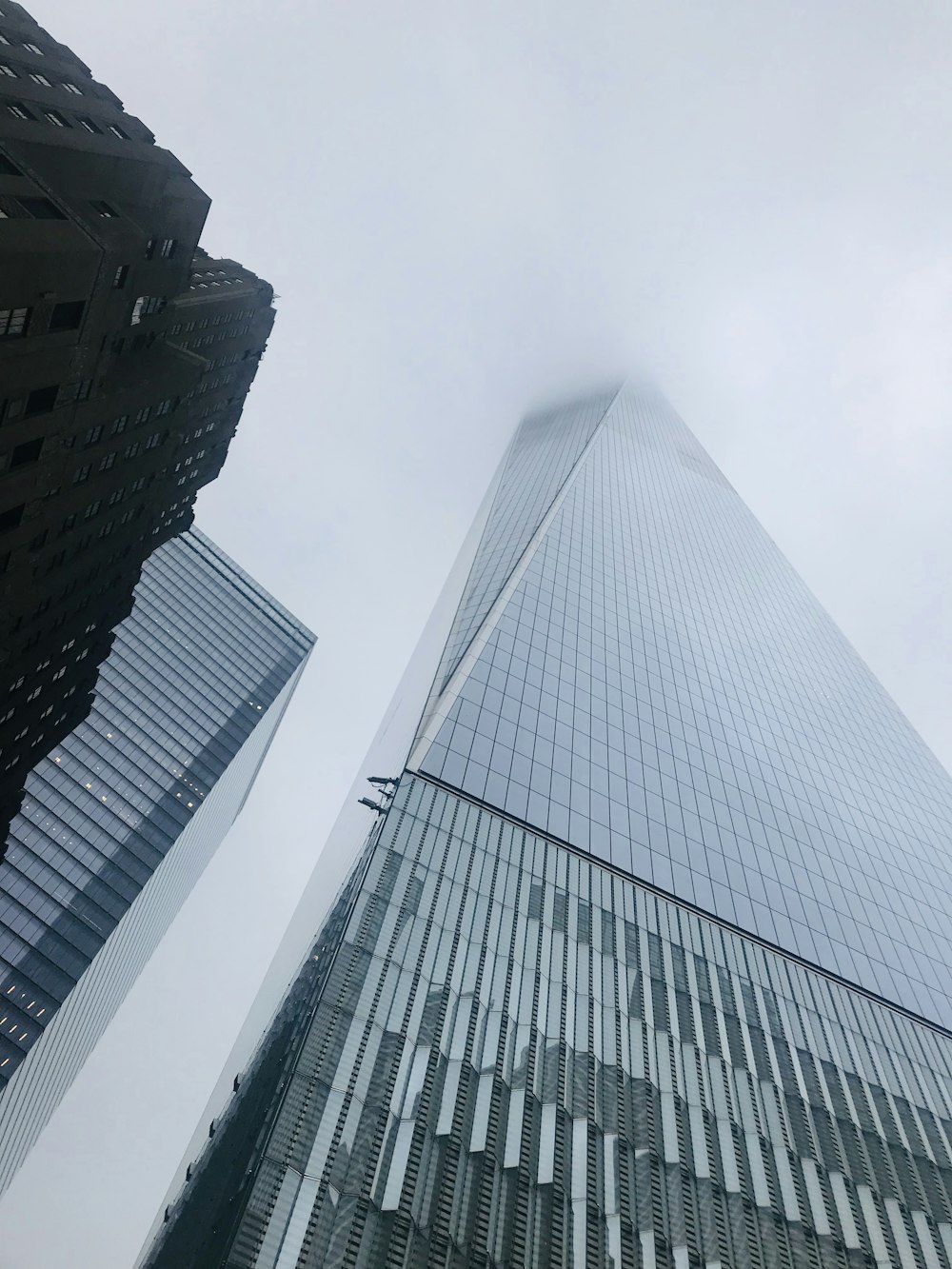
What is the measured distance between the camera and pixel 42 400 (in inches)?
1021

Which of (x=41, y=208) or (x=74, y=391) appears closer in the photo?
(x=41, y=208)

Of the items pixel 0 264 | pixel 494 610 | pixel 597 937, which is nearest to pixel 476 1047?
pixel 597 937

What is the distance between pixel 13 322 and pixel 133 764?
11716 cm

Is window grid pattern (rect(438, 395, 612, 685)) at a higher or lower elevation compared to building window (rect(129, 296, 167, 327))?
higher

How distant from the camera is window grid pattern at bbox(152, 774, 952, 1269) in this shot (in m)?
22.3

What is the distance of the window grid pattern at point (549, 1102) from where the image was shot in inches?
877

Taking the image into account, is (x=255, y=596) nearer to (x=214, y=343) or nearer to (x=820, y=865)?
(x=214, y=343)

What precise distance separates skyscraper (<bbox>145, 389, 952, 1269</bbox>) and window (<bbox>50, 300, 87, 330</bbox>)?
22.6 m

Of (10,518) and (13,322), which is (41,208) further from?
(10,518)

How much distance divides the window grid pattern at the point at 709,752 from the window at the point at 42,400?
23727mm

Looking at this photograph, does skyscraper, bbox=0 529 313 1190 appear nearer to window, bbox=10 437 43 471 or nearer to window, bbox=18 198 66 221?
window, bbox=10 437 43 471

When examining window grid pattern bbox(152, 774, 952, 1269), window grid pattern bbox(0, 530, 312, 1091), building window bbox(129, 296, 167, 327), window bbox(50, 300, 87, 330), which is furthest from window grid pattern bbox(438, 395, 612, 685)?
window grid pattern bbox(0, 530, 312, 1091)

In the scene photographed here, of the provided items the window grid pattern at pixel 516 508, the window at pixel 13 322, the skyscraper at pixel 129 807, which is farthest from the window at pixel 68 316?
the skyscraper at pixel 129 807

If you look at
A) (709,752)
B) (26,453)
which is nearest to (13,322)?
(26,453)
